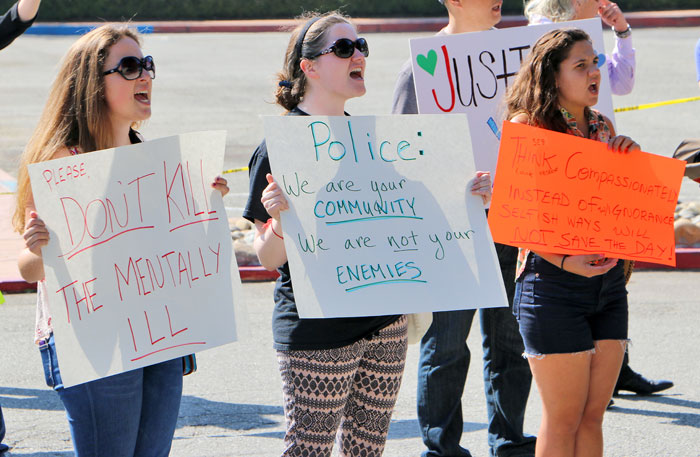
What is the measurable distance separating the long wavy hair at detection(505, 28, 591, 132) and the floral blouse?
0.10ft

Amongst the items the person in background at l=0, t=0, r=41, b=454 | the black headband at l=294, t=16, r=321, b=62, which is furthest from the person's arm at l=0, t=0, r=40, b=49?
the black headband at l=294, t=16, r=321, b=62

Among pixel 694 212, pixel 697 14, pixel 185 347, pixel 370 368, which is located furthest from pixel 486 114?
pixel 697 14

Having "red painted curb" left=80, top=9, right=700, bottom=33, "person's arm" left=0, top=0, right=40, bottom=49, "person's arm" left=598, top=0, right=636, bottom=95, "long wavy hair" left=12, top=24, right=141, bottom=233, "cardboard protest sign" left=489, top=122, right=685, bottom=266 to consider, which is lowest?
"red painted curb" left=80, top=9, right=700, bottom=33

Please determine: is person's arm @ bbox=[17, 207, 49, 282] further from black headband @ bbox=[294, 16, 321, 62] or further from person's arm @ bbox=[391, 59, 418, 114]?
person's arm @ bbox=[391, 59, 418, 114]

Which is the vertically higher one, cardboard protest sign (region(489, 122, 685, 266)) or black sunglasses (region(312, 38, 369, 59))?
black sunglasses (region(312, 38, 369, 59))

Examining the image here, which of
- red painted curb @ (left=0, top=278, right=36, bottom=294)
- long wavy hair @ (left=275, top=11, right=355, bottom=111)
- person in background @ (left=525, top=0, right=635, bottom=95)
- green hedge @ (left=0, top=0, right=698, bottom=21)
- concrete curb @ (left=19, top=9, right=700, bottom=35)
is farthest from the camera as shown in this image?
green hedge @ (left=0, top=0, right=698, bottom=21)

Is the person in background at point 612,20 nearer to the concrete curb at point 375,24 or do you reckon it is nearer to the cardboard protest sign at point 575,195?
the cardboard protest sign at point 575,195

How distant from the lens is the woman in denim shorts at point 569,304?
12.2 feet

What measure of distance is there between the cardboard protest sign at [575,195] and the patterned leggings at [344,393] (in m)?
0.57

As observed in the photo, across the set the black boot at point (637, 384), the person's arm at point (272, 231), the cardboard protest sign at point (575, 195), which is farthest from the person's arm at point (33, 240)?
the black boot at point (637, 384)

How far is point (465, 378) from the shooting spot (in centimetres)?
461

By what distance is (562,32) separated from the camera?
385cm

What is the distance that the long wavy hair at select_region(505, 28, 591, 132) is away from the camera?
383 centimetres

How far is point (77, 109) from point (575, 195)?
1.72 m
